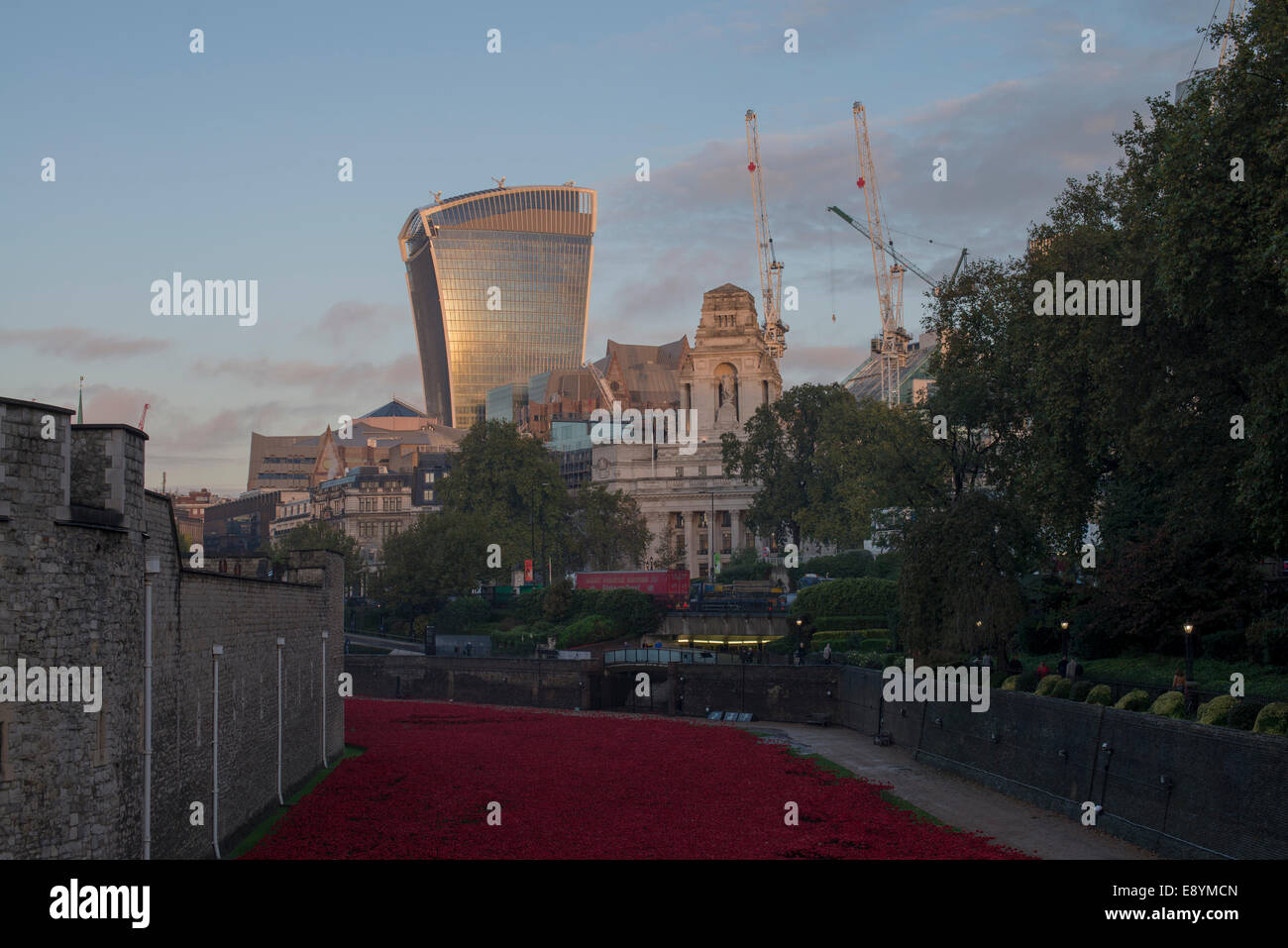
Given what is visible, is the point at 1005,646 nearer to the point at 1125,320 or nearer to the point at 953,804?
the point at 953,804

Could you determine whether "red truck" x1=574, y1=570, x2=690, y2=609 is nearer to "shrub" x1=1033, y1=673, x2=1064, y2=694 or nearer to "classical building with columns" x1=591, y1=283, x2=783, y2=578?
"shrub" x1=1033, y1=673, x2=1064, y2=694

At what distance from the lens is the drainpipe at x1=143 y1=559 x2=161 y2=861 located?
23219 mm

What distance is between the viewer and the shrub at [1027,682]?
1758 inches

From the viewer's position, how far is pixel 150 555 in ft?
81.3

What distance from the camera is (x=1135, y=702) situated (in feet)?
118

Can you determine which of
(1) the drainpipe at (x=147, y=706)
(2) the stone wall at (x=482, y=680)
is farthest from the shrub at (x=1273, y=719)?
(2) the stone wall at (x=482, y=680)

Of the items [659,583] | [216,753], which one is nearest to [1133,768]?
[216,753]

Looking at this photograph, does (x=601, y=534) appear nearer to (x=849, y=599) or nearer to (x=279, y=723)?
(x=849, y=599)

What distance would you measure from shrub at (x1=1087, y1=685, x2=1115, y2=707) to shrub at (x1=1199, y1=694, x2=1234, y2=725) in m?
5.40

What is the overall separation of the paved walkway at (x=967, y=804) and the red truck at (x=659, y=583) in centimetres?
3975

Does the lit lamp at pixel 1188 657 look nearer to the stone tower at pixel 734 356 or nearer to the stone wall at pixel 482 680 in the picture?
the stone wall at pixel 482 680

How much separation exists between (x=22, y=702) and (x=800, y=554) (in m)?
138

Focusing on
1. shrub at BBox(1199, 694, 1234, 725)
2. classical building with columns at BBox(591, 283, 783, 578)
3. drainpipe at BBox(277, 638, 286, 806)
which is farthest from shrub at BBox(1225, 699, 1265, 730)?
classical building with columns at BBox(591, 283, 783, 578)
